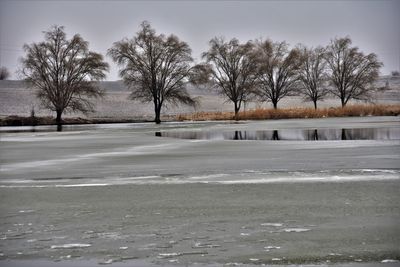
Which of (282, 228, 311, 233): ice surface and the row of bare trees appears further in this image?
the row of bare trees

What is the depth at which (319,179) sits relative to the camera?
11.0 m

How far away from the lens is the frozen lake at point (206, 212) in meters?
5.85

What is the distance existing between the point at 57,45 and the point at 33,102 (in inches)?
1453

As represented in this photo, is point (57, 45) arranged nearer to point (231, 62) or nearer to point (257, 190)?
point (231, 62)

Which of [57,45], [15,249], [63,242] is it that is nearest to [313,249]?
[63,242]

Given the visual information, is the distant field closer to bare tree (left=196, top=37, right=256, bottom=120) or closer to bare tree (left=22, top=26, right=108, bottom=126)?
bare tree (left=196, top=37, right=256, bottom=120)

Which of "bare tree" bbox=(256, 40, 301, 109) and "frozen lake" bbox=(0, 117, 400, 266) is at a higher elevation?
"bare tree" bbox=(256, 40, 301, 109)

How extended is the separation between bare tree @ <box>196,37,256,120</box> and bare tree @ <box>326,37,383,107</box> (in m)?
16.1

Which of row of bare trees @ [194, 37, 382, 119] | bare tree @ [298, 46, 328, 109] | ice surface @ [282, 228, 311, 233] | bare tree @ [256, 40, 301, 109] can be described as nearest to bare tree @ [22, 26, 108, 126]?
row of bare trees @ [194, 37, 382, 119]

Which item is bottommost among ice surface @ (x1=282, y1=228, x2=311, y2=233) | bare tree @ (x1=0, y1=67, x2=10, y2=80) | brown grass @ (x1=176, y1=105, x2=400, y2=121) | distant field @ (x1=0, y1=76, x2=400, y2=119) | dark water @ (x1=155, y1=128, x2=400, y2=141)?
ice surface @ (x1=282, y1=228, x2=311, y2=233)

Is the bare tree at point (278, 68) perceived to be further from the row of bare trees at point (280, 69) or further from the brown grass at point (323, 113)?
the brown grass at point (323, 113)

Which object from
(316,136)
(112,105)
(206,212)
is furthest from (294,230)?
(112,105)

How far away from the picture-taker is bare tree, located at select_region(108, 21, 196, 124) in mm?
A: 62812

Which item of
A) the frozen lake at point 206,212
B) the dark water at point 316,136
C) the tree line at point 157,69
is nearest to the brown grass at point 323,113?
the tree line at point 157,69
